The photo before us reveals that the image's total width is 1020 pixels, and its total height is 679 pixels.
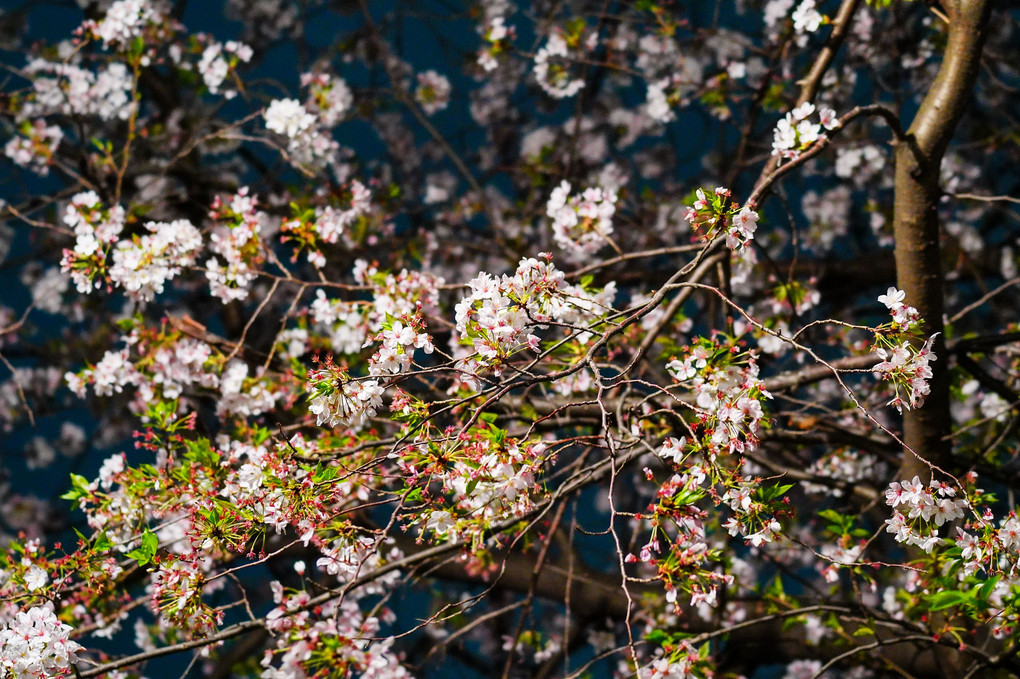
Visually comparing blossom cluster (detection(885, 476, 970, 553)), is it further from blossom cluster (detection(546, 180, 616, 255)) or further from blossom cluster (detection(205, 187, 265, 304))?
blossom cluster (detection(205, 187, 265, 304))

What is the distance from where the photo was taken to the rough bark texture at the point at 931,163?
68.5 inches

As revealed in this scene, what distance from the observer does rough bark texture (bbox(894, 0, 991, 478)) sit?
1740mm

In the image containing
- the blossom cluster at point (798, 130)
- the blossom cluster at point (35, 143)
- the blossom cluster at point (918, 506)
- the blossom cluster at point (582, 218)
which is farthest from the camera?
the blossom cluster at point (35, 143)

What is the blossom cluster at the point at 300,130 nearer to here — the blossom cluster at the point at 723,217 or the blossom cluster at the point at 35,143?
the blossom cluster at the point at 35,143

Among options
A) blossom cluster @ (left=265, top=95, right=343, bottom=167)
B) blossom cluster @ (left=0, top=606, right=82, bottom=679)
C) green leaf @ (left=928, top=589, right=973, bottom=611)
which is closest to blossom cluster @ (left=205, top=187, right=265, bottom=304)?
blossom cluster @ (left=265, top=95, right=343, bottom=167)

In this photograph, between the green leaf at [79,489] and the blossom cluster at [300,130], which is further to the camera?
the blossom cluster at [300,130]

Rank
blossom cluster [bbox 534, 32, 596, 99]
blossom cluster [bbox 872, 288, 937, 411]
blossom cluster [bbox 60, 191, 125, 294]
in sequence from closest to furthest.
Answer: blossom cluster [bbox 872, 288, 937, 411] < blossom cluster [bbox 60, 191, 125, 294] < blossom cluster [bbox 534, 32, 596, 99]

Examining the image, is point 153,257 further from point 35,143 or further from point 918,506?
point 918,506

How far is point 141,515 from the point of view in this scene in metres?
1.79

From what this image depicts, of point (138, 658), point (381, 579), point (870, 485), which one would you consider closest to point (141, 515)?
point (138, 658)

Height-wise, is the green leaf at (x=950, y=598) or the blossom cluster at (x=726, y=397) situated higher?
the blossom cluster at (x=726, y=397)

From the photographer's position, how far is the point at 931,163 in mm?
1752

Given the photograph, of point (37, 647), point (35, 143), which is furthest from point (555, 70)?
point (37, 647)

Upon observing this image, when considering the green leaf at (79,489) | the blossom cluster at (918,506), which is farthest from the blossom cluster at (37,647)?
the blossom cluster at (918,506)
